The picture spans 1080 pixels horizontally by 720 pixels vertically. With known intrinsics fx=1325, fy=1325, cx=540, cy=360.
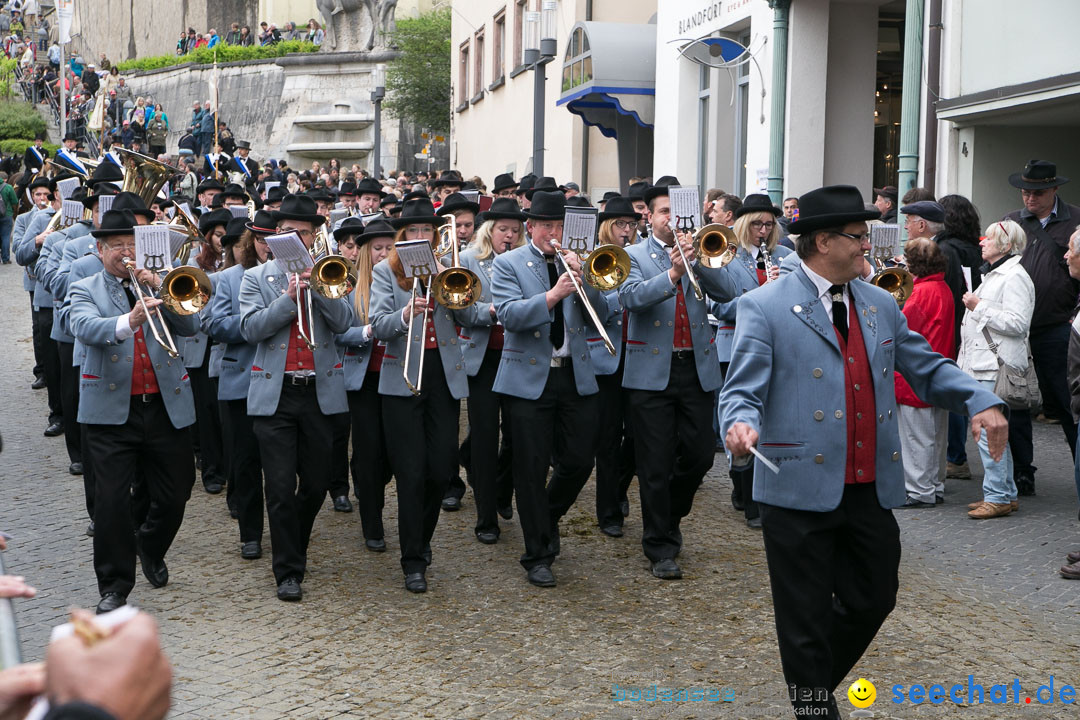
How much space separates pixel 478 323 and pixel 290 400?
130 centimetres

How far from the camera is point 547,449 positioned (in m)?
7.55

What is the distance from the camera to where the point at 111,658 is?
158 cm

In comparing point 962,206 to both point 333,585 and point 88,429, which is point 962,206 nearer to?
point 333,585

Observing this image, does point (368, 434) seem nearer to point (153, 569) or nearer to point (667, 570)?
point (153, 569)

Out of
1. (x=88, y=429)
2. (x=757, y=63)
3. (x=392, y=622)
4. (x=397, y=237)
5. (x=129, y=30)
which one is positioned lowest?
(x=392, y=622)

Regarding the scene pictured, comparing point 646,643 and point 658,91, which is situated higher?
point 658,91

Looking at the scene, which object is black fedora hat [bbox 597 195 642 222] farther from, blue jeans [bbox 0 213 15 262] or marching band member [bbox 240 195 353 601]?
blue jeans [bbox 0 213 15 262]

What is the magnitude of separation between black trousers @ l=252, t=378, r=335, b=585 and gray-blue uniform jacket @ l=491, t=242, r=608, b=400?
107 centimetres

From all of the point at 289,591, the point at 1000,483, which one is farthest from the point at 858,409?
the point at 1000,483

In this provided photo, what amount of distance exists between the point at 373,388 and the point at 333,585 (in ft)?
3.96

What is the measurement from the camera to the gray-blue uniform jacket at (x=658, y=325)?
7.60m

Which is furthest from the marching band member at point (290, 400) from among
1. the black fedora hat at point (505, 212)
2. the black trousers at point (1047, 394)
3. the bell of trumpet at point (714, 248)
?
the black trousers at point (1047, 394)

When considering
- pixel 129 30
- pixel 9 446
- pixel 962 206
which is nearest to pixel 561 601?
pixel 962 206

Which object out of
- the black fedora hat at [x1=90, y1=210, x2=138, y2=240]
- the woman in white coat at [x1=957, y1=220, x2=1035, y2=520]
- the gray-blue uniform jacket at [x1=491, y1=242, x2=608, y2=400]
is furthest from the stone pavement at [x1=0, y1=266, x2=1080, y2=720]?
the black fedora hat at [x1=90, y1=210, x2=138, y2=240]
